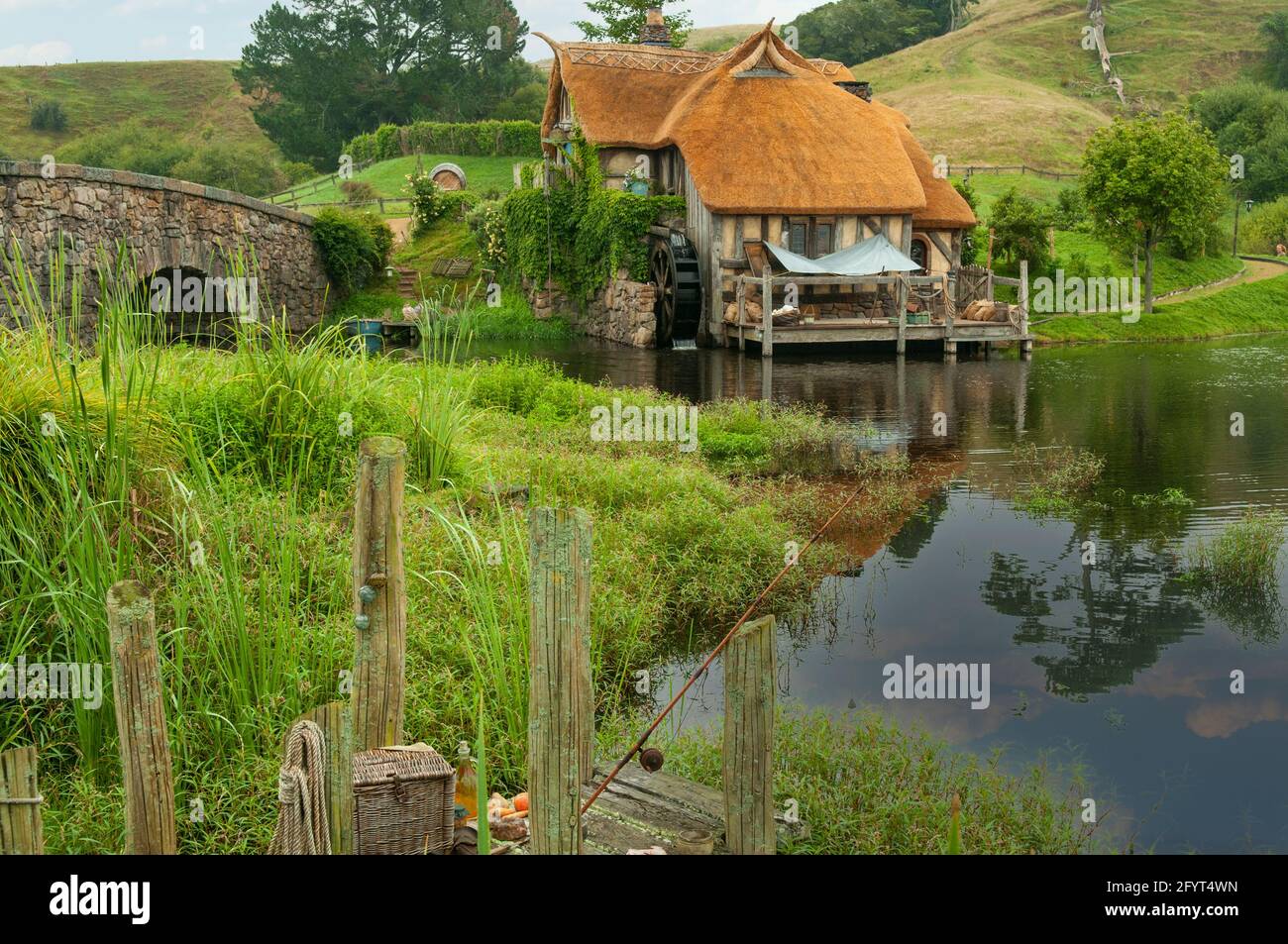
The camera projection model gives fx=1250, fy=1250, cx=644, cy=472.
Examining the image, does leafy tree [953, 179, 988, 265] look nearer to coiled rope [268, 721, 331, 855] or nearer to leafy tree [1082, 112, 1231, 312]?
leafy tree [1082, 112, 1231, 312]

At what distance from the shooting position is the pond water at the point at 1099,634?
6.24m

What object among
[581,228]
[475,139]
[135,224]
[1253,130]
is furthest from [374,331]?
[1253,130]

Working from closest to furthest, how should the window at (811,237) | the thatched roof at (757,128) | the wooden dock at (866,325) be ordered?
the wooden dock at (866,325)
the thatched roof at (757,128)
the window at (811,237)

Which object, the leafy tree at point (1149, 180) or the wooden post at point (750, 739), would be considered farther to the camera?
the leafy tree at point (1149, 180)

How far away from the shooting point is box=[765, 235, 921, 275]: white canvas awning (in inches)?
966

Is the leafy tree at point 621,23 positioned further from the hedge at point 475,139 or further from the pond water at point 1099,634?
the pond water at point 1099,634

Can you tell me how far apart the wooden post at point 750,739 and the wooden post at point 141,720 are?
1.62 metres

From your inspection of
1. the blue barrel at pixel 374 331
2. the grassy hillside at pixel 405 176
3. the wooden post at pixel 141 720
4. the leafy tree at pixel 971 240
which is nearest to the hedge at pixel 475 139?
the grassy hillside at pixel 405 176

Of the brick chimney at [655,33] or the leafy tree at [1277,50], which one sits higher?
the leafy tree at [1277,50]

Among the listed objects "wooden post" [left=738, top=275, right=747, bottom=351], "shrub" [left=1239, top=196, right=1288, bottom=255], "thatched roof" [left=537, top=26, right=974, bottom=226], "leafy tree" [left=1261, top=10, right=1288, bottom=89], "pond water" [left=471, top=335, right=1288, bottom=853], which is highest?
"leafy tree" [left=1261, top=10, right=1288, bottom=89]

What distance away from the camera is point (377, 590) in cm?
418

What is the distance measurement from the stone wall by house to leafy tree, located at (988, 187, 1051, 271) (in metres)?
11.0

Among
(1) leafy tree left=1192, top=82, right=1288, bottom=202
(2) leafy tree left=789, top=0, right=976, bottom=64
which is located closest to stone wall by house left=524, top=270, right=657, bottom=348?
(1) leafy tree left=1192, top=82, right=1288, bottom=202

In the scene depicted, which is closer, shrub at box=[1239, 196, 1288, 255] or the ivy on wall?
the ivy on wall
